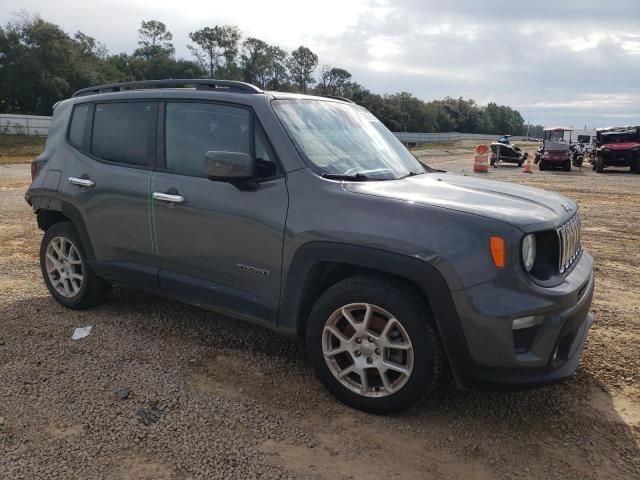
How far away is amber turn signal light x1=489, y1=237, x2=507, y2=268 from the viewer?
2.75 m

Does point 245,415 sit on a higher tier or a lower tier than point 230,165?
lower

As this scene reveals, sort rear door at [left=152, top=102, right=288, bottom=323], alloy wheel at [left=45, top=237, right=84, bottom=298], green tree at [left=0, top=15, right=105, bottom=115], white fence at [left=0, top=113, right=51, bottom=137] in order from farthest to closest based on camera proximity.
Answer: green tree at [left=0, top=15, right=105, bottom=115] < white fence at [left=0, top=113, right=51, bottom=137] < alloy wheel at [left=45, top=237, right=84, bottom=298] < rear door at [left=152, top=102, right=288, bottom=323]

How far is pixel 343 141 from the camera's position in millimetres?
3816

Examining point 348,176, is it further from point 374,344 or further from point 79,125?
point 79,125

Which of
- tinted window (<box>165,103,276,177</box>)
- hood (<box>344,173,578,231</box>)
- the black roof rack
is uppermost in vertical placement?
the black roof rack

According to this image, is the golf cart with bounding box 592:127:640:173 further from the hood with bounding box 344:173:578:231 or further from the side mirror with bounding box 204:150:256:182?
the side mirror with bounding box 204:150:256:182

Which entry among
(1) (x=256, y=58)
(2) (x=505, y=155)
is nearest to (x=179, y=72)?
(1) (x=256, y=58)

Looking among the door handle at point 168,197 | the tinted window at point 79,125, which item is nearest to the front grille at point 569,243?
the door handle at point 168,197

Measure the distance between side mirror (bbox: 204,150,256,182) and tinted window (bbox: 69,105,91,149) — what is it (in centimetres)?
181

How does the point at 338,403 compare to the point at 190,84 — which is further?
the point at 190,84

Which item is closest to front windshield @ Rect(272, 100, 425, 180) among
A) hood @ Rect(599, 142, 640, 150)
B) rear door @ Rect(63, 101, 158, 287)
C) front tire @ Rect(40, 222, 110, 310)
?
rear door @ Rect(63, 101, 158, 287)

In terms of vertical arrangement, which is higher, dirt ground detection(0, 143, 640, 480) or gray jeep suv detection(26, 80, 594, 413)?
gray jeep suv detection(26, 80, 594, 413)

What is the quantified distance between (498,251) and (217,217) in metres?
1.79

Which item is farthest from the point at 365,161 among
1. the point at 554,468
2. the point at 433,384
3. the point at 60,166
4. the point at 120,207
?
the point at 60,166
